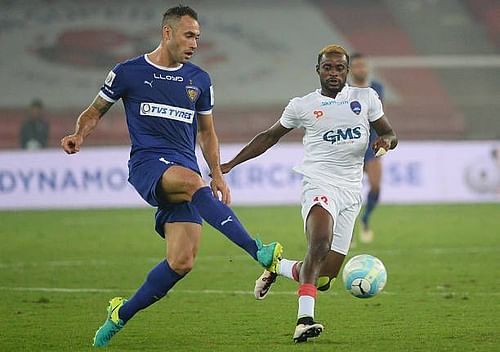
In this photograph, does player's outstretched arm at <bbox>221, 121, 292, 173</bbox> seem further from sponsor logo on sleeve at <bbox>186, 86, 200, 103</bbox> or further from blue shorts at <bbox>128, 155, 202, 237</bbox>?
blue shorts at <bbox>128, 155, 202, 237</bbox>

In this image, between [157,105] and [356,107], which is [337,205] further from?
[157,105]

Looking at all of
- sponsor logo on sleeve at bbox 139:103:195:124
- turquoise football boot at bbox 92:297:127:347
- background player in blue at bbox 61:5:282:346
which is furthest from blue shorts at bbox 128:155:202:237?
turquoise football boot at bbox 92:297:127:347

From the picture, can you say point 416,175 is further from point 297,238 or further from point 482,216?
point 297,238

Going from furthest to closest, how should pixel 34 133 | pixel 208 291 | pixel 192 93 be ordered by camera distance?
1. pixel 34 133
2. pixel 208 291
3. pixel 192 93

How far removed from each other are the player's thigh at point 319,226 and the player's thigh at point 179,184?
1.00 meters

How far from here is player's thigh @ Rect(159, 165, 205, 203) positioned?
23.7 feet

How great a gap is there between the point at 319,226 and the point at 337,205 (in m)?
0.37

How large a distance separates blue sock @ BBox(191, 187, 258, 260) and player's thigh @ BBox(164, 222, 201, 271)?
9.6 inches

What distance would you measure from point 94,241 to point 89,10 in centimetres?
2060

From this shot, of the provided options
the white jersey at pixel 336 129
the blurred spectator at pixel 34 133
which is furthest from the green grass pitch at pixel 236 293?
the blurred spectator at pixel 34 133

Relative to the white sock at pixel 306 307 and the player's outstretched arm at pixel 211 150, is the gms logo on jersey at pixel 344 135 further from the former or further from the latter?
the white sock at pixel 306 307

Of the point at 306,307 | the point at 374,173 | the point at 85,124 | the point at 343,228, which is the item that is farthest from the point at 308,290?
the point at 374,173

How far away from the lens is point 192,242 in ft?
24.2

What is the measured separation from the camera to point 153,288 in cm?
744
